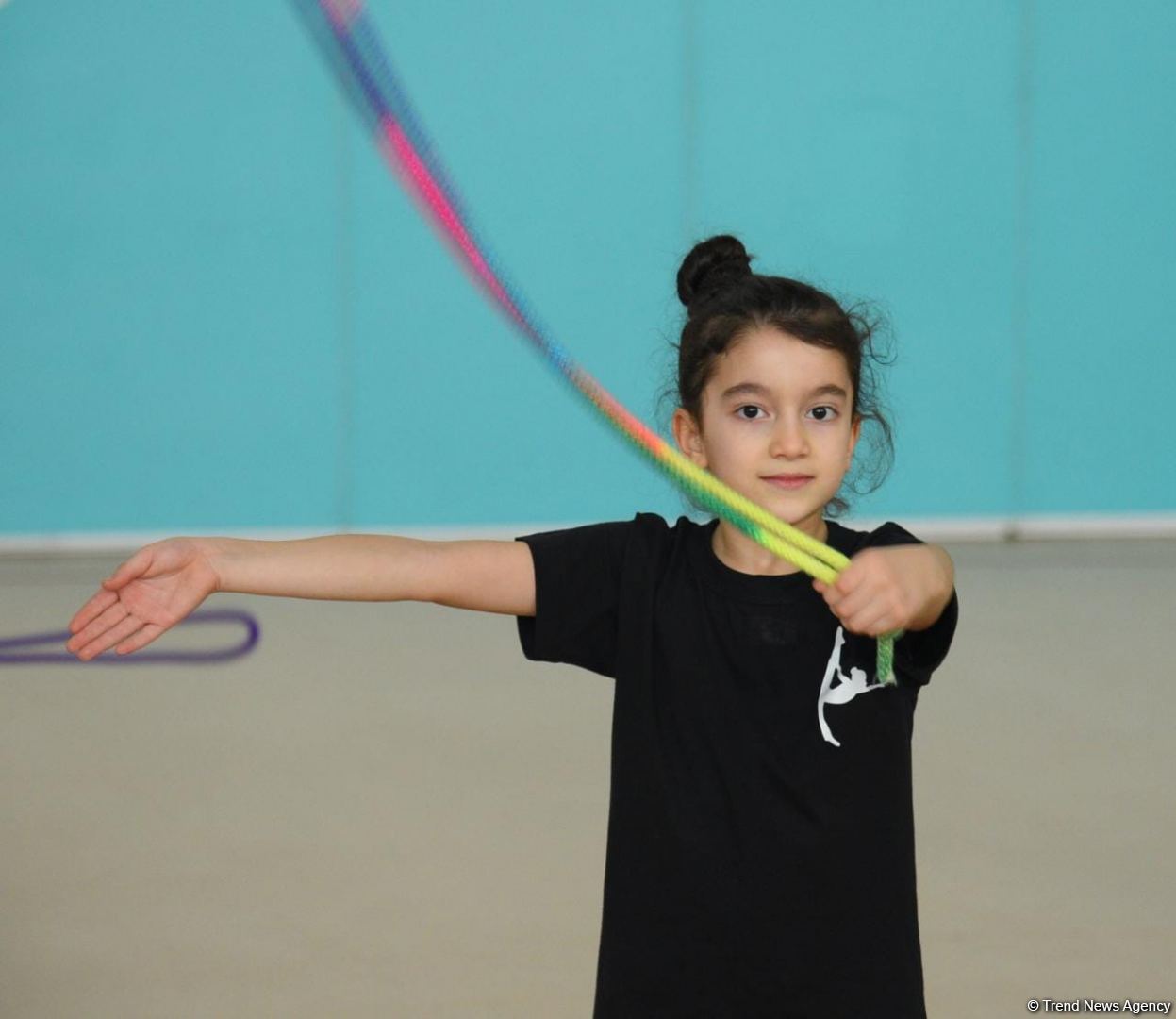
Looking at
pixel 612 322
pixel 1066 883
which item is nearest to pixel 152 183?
pixel 612 322

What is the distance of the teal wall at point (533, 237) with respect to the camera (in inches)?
173

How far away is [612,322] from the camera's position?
14.7 feet

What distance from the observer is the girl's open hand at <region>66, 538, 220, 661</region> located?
1.00m

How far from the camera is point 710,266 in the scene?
1209 millimetres

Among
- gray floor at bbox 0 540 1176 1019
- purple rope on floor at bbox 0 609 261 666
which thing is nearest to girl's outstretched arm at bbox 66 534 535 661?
gray floor at bbox 0 540 1176 1019

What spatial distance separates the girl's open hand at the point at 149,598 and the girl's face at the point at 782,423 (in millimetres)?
348

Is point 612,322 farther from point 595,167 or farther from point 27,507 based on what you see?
point 27,507

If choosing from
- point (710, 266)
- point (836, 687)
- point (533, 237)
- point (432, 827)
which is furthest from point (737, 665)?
point (533, 237)

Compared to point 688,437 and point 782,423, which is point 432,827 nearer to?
point 688,437

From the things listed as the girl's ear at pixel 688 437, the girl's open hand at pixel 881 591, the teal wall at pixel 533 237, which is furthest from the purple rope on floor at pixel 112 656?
the girl's open hand at pixel 881 591

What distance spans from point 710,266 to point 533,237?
332 centimetres

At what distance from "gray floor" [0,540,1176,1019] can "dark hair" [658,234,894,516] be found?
0.74 meters

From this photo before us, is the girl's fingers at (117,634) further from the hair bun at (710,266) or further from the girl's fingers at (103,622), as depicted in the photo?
the hair bun at (710,266)

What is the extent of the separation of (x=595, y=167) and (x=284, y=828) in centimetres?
271
